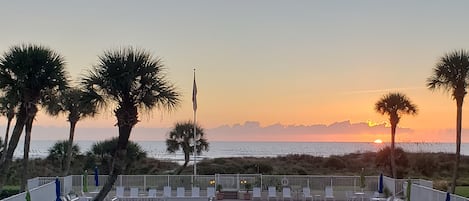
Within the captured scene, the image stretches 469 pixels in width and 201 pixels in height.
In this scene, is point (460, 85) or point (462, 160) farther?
point (462, 160)

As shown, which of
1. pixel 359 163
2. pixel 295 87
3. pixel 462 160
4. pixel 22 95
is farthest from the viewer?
pixel 359 163

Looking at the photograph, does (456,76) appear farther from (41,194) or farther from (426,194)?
(41,194)

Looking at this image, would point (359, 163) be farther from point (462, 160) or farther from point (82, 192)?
point (82, 192)

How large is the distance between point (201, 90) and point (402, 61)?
9576mm

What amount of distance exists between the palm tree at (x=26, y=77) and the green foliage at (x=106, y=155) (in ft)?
49.1

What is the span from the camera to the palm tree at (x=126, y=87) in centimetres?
1410

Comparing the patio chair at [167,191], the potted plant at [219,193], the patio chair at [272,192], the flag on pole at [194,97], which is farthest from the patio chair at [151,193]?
the flag on pole at [194,97]

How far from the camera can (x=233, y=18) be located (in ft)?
73.2

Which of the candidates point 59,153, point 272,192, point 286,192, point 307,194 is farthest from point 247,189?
point 59,153

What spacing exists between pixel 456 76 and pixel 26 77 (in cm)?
1451

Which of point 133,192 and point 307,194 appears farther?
point 307,194

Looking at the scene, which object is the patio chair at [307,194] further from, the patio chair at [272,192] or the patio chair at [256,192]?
the patio chair at [256,192]

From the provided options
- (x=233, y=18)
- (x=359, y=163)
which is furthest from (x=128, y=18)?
(x=359, y=163)

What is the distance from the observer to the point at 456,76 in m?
21.0
